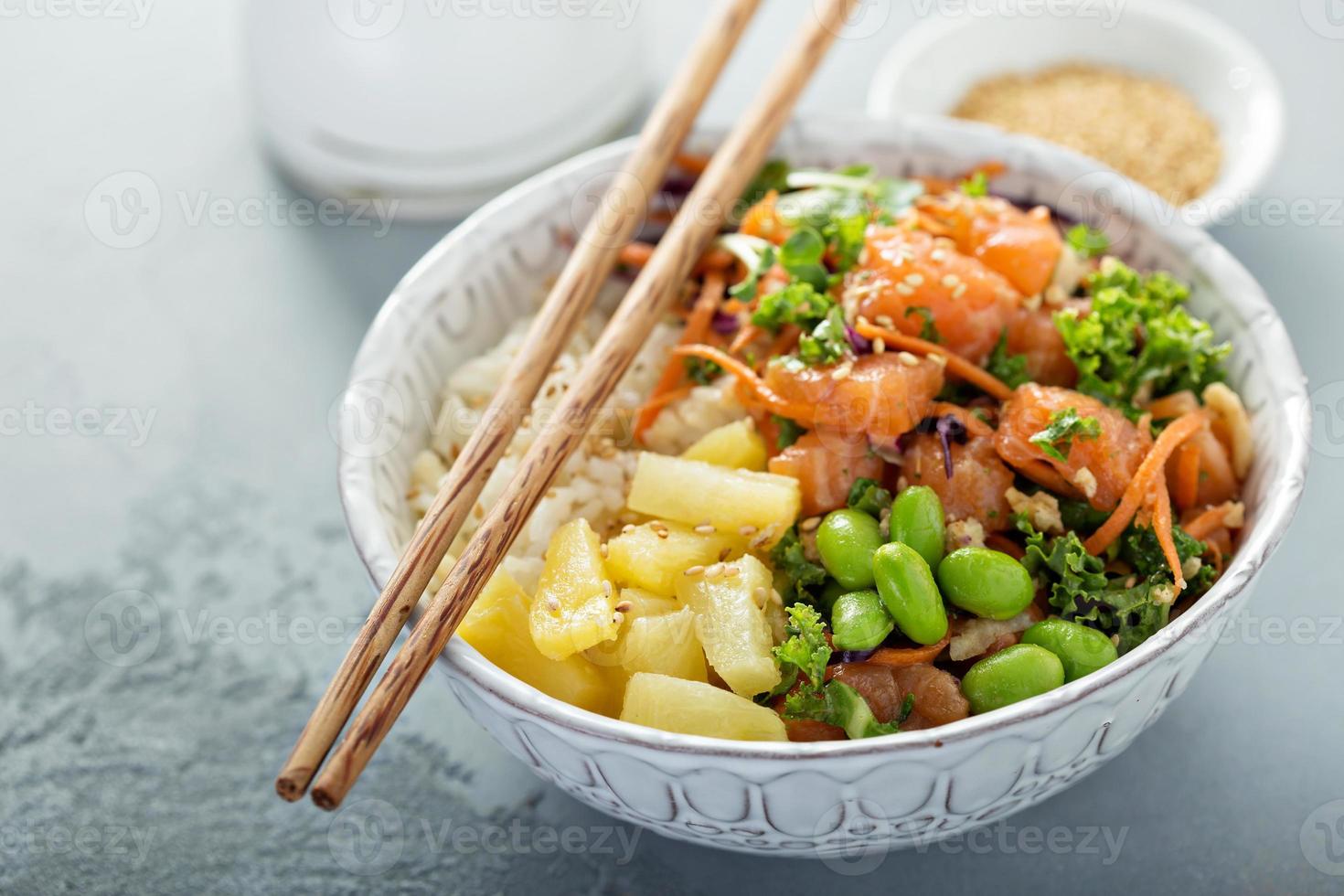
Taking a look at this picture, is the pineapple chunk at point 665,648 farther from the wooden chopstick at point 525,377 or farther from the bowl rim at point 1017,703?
the wooden chopstick at point 525,377

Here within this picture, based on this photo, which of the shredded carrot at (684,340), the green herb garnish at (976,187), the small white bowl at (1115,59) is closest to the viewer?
the shredded carrot at (684,340)

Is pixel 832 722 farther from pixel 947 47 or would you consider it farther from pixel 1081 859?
pixel 947 47

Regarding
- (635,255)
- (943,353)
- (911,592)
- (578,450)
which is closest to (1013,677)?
(911,592)

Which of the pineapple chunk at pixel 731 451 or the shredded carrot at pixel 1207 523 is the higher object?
the shredded carrot at pixel 1207 523

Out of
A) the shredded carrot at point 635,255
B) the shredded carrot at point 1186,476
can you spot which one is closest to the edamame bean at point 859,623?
the shredded carrot at point 1186,476

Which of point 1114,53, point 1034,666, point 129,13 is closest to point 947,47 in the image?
point 1114,53

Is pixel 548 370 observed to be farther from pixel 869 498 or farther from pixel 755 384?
pixel 869 498
